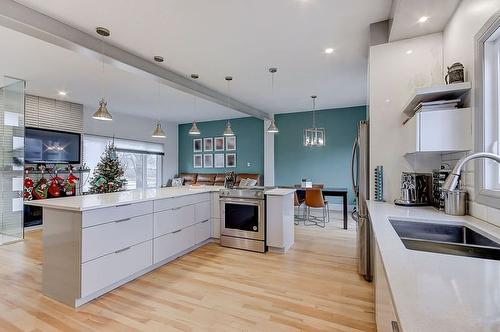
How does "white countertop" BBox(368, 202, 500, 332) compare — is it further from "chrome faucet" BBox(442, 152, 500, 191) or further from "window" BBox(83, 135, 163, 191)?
"window" BBox(83, 135, 163, 191)

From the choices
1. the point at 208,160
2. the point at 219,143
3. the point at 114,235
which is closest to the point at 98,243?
the point at 114,235

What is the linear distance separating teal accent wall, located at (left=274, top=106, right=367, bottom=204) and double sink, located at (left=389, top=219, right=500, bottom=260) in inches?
203

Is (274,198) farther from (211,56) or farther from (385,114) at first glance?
(211,56)

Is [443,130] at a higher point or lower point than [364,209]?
higher

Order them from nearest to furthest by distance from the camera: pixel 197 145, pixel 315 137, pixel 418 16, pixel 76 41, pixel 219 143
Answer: pixel 418 16 < pixel 76 41 < pixel 315 137 < pixel 219 143 < pixel 197 145

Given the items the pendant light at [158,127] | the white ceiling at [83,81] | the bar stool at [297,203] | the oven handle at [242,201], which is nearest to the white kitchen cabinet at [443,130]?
the oven handle at [242,201]

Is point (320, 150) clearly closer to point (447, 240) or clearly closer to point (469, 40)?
point (469, 40)

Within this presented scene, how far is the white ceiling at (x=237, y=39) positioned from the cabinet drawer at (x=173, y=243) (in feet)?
7.88

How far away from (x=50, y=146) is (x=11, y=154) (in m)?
1.05

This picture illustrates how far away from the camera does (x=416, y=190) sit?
7.43 ft

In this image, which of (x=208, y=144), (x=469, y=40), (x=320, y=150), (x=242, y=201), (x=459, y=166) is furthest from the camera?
(x=208, y=144)

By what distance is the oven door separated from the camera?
143 inches

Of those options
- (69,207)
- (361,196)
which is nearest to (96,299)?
(69,207)

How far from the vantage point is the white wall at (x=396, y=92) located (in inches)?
94.3
